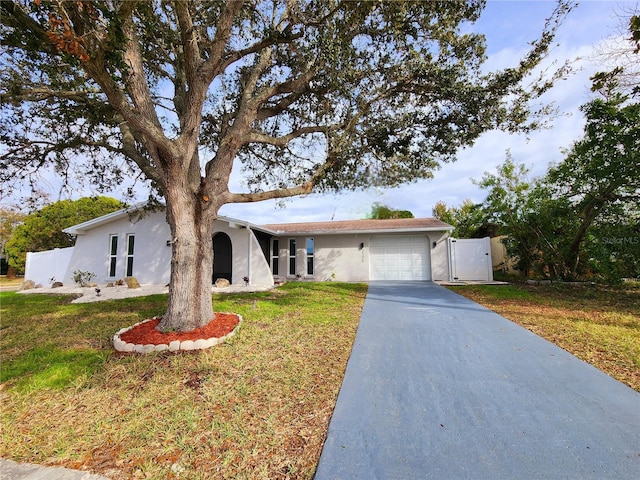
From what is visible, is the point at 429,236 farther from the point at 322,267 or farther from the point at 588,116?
the point at 588,116

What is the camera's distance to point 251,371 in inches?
150

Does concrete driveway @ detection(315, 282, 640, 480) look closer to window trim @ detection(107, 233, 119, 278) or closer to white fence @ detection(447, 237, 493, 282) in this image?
white fence @ detection(447, 237, 493, 282)

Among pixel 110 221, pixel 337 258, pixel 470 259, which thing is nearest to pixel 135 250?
pixel 110 221

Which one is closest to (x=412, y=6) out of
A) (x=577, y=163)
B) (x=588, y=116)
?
(x=588, y=116)

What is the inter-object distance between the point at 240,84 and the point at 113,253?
11.3m

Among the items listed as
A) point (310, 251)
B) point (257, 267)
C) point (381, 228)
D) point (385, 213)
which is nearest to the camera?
point (257, 267)

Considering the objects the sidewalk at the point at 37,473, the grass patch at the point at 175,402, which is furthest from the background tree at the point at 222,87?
the sidewalk at the point at 37,473

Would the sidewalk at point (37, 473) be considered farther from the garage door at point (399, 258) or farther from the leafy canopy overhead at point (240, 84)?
the garage door at point (399, 258)

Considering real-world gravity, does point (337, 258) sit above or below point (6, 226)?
below

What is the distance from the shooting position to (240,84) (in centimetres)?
759

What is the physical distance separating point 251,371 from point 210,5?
653 centimetres

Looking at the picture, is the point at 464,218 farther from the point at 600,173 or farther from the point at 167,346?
the point at 167,346

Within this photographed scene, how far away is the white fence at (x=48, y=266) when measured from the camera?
1460 centimetres

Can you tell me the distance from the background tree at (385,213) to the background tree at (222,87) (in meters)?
19.8
